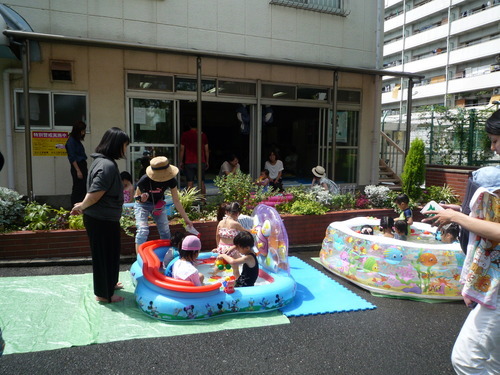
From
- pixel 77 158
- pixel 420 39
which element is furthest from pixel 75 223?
pixel 420 39

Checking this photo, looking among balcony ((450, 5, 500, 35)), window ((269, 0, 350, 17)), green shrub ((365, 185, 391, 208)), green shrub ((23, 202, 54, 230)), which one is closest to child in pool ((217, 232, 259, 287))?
green shrub ((23, 202, 54, 230))

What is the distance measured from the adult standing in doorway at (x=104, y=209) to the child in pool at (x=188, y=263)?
841 millimetres

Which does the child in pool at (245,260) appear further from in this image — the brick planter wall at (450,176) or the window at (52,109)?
the brick planter wall at (450,176)

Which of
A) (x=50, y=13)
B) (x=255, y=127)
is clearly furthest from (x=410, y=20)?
(x=50, y=13)

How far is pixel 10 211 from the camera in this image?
20.8 ft

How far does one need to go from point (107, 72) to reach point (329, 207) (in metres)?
6.05

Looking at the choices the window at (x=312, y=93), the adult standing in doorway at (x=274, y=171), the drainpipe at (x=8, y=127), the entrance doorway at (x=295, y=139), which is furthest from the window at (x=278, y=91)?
the drainpipe at (x=8, y=127)

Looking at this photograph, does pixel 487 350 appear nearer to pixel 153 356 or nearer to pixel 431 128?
pixel 153 356

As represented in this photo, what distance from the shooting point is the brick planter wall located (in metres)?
11.6

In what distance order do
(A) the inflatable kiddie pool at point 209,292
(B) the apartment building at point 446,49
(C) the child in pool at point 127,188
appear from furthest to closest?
1. (B) the apartment building at point 446,49
2. (C) the child in pool at point 127,188
3. (A) the inflatable kiddie pool at point 209,292

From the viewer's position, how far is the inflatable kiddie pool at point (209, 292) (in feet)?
14.2

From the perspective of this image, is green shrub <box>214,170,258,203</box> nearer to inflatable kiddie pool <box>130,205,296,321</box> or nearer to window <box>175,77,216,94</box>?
inflatable kiddie pool <box>130,205,296,321</box>

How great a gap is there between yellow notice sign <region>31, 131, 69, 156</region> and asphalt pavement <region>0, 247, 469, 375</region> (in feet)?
19.5

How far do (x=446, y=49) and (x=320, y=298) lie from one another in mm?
45002
